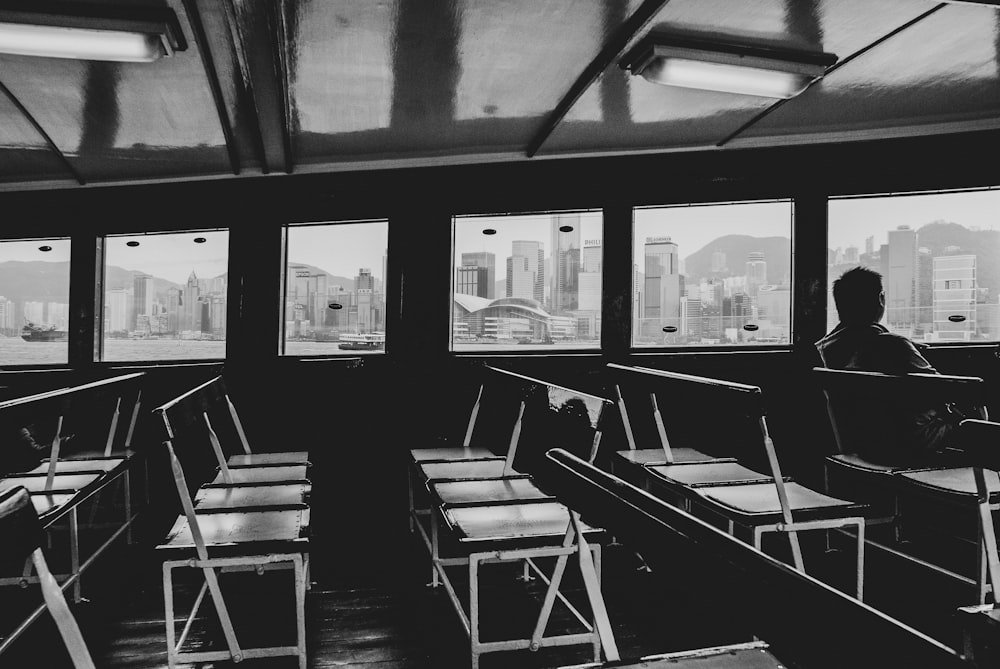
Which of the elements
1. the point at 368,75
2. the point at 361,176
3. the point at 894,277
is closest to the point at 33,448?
the point at 361,176

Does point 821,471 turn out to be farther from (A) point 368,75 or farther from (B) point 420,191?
(A) point 368,75

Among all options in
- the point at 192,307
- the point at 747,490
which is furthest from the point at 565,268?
the point at 192,307

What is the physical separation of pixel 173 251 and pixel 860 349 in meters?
4.39

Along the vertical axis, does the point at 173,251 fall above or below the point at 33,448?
above

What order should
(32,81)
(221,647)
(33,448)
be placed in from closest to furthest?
(221,647) < (32,81) < (33,448)

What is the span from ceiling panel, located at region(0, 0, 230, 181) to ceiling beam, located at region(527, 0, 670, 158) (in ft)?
5.92

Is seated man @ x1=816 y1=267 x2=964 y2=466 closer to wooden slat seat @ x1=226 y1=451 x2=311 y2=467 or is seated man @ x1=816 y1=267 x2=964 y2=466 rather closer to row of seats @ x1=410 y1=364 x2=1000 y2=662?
row of seats @ x1=410 y1=364 x2=1000 y2=662

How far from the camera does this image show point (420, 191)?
14.9ft

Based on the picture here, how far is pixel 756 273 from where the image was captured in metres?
4.57

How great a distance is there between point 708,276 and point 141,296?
4.01m

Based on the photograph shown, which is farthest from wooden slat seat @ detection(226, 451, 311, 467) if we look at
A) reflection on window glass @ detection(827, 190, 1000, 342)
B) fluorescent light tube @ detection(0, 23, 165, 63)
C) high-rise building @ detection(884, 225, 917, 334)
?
high-rise building @ detection(884, 225, 917, 334)

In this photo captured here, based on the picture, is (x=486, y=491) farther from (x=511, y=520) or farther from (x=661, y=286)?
(x=661, y=286)

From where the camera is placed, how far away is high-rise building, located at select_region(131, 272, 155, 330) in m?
4.64

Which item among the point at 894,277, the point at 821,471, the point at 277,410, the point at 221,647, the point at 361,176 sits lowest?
the point at 221,647
